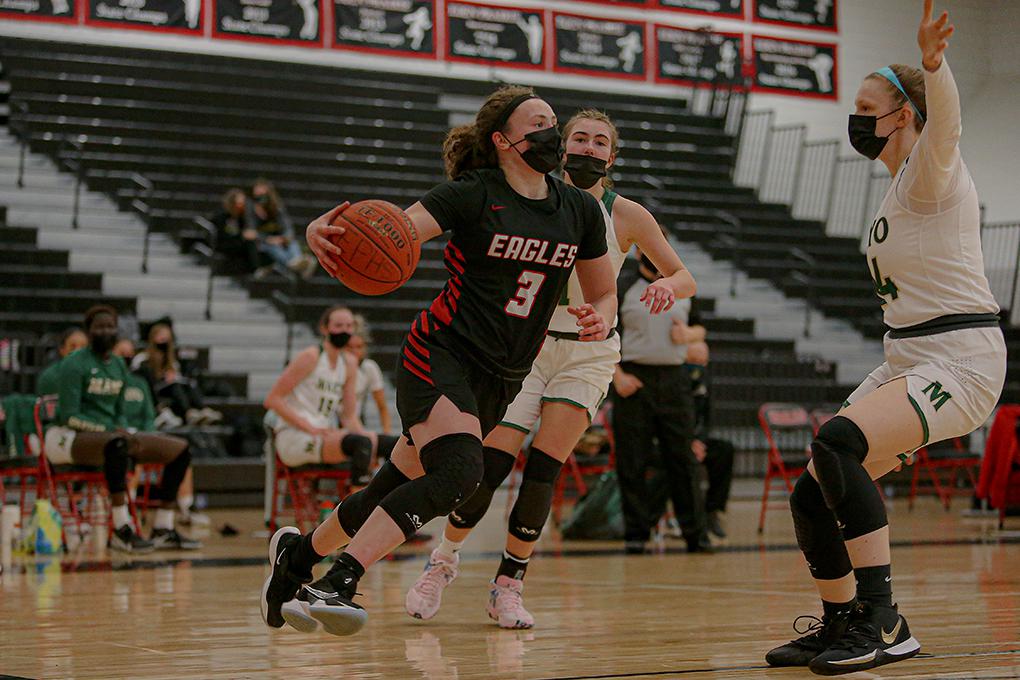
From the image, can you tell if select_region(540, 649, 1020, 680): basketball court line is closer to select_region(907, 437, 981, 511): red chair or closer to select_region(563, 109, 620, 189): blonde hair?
select_region(563, 109, 620, 189): blonde hair

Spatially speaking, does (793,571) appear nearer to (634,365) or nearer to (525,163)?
(634,365)

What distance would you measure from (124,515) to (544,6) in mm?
13002

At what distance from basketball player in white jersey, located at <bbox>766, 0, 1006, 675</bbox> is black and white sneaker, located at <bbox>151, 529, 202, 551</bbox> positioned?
209 inches

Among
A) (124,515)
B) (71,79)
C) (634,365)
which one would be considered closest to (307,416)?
(124,515)

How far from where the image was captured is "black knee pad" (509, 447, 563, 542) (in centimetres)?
504

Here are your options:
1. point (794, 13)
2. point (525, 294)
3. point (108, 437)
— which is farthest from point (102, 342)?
point (794, 13)

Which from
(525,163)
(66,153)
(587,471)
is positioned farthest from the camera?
(66,153)

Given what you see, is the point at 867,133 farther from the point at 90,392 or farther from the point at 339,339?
the point at 90,392

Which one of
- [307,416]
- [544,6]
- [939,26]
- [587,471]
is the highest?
[544,6]

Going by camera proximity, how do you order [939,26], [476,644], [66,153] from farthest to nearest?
[66,153], [476,644], [939,26]

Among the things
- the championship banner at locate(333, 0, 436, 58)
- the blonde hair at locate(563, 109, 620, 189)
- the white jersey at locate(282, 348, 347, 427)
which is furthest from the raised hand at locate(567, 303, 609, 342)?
the championship banner at locate(333, 0, 436, 58)

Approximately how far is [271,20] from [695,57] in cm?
635

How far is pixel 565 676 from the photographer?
3707 millimetres

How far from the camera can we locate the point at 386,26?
723 inches
